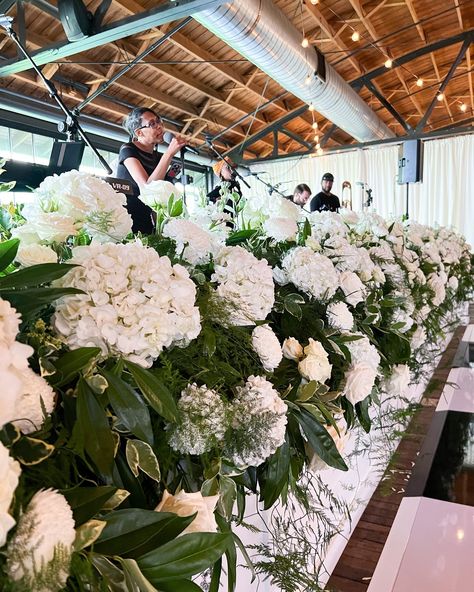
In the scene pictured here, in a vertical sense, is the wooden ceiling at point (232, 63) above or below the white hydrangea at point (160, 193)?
above

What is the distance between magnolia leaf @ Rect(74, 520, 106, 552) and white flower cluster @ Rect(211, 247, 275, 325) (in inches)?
16.3

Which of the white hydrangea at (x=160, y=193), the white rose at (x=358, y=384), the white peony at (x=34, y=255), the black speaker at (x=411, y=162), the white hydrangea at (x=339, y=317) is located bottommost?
the white rose at (x=358, y=384)

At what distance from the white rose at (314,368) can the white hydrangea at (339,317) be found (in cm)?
18

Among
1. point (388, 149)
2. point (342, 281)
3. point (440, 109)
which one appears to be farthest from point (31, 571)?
point (440, 109)

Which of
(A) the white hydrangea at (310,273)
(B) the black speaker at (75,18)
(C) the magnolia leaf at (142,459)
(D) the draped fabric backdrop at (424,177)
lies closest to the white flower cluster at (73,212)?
(C) the magnolia leaf at (142,459)

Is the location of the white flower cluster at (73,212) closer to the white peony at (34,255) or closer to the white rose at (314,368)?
the white peony at (34,255)

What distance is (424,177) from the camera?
33.4 feet

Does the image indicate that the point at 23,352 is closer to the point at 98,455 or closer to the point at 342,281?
the point at 98,455

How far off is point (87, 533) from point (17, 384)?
0.49ft

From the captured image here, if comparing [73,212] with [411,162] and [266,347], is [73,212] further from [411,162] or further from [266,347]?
[411,162]

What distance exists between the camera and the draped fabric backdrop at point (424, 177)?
980 centimetres

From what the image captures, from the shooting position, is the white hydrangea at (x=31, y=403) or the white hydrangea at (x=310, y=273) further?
the white hydrangea at (x=310, y=273)

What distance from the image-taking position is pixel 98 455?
0.50 metres

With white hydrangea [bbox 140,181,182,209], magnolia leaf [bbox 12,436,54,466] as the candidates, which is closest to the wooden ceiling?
white hydrangea [bbox 140,181,182,209]
